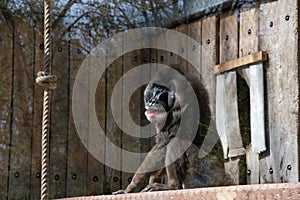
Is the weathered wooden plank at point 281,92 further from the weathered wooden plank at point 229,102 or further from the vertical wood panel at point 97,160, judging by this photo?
the vertical wood panel at point 97,160

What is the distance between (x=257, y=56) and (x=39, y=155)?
1653 millimetres

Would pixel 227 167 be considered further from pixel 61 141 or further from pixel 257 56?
pixel 61 141

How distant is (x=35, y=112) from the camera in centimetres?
491

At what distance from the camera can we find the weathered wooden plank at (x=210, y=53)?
14.9 feet

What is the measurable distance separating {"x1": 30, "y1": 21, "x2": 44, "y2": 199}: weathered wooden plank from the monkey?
145cm

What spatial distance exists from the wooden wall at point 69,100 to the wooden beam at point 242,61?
0.04m

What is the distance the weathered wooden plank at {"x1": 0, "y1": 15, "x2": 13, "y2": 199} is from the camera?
190 inches

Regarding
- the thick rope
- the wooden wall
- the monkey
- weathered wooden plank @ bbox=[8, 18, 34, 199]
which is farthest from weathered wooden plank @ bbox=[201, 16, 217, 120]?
the thick rope

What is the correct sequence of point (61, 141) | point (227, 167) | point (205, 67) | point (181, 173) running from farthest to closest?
1. point (61, 141)
2. point (205, 67)
3. point (227, 167)
4. point (181, 173)

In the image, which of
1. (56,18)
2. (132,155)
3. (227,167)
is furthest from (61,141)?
(227,167)

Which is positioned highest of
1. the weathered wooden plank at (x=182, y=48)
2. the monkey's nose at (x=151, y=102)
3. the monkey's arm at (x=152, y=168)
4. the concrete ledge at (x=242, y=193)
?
the weathered wooden plank at (x=182, y=48)

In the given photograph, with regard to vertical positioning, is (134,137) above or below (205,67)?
below

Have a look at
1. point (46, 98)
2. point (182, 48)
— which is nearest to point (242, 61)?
point (182, 48)

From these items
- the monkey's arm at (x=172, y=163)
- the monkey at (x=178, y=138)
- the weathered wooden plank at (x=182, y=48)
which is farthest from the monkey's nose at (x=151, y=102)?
the weathered wooden plank at (x=182, y=48)
